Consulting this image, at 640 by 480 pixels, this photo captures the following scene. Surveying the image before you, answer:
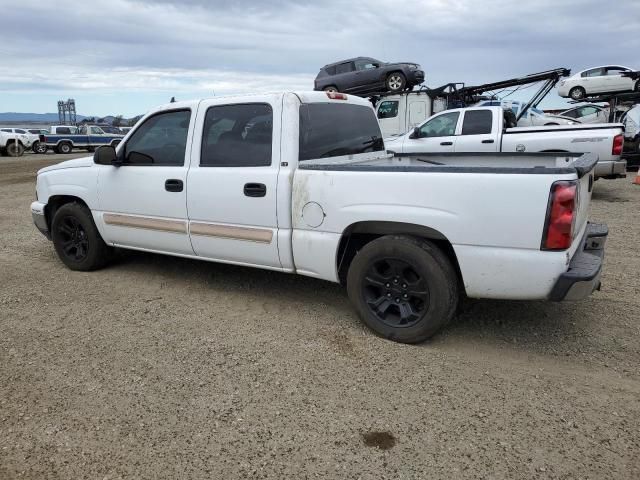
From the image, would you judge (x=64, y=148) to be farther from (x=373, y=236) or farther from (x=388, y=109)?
(x=373, y=236)

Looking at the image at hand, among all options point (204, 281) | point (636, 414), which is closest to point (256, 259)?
point (204, 281)

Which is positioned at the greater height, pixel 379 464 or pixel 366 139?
pixel 366 139

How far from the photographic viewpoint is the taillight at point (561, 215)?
3029 mm

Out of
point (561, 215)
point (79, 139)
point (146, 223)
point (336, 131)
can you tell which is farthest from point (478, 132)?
point (79, 139)

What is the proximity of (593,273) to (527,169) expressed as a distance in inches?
29.9

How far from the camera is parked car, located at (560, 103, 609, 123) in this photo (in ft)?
62.2

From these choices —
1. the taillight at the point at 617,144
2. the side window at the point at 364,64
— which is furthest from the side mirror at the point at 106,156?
the side window at the point at 364,64

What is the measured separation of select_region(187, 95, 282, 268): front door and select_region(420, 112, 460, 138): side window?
688 centimetres

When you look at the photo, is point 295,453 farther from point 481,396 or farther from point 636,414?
point 636,414

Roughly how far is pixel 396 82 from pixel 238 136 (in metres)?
14.6

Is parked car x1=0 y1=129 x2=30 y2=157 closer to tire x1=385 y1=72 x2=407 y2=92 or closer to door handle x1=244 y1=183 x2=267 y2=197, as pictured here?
tire x1=385 y1=72 x2=407 y2=92

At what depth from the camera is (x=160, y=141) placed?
476cm

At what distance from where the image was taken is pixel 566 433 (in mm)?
2699

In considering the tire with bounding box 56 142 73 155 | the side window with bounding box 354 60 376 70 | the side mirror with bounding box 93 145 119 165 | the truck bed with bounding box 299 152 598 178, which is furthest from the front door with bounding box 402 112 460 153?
the tire with bounding box 56 142 73 155
